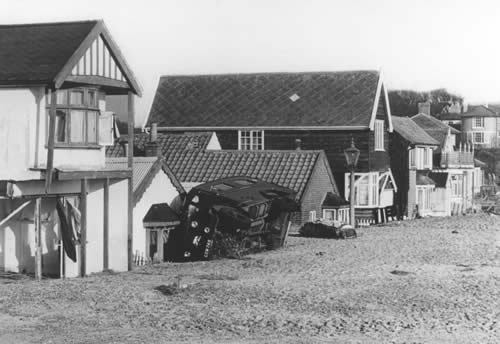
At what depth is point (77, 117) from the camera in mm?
22172

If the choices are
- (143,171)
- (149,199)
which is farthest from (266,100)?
(149,199)

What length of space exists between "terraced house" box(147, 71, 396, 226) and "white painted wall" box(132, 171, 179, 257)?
693 inches

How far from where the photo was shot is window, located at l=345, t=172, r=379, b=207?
4559 centimetres

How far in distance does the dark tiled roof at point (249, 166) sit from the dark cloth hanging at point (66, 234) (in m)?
14.1

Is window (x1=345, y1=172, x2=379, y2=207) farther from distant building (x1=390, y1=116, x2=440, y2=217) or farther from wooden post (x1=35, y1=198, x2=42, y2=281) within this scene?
wooden post (x1=35, y1=198, x2=42, y2=281)

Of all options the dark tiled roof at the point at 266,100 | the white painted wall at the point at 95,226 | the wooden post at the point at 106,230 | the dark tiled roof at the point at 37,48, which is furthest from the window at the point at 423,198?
the dark tiled roof at the point at 37,48

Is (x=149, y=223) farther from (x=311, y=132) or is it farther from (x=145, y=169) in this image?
(x=311, y=132)

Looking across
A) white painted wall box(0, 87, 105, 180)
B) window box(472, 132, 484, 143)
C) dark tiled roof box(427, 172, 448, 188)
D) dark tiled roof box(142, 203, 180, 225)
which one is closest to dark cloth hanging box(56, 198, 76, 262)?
white painted wall box(0, 87, 105, 180)

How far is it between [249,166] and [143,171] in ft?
34.8

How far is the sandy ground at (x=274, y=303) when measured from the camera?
15.1 m

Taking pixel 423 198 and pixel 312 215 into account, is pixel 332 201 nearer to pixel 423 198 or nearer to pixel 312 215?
pixel 312 215

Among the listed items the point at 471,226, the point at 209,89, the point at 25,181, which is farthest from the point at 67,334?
the point at 209,89

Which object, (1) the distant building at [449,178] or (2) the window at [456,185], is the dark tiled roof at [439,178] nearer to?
(1) the distant building at [449,178]

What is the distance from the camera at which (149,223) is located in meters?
26.5
